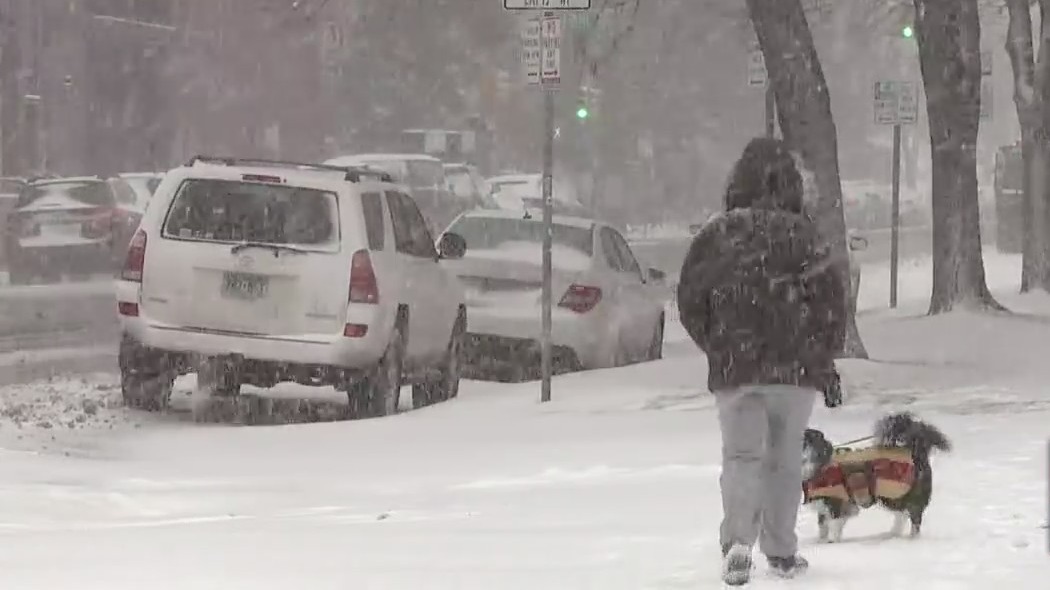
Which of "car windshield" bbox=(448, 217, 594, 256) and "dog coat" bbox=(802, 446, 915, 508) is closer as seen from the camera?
"dog coat" bbox=(802, 446, 915, 508)

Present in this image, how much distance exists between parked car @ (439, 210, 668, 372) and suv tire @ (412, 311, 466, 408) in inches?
35.0

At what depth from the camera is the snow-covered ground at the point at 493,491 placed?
7133 millimetres

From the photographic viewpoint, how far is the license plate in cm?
1232

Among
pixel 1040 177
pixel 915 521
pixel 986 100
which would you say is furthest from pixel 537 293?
pixel 986 100

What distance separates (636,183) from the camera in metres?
57.8

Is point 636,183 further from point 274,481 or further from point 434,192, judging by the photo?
point 274,481

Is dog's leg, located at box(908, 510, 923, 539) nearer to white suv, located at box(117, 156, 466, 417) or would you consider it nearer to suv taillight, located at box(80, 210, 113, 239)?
white suv, located at box(117, 156, 466, 417)

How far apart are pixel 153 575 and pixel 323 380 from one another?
559 centimetres

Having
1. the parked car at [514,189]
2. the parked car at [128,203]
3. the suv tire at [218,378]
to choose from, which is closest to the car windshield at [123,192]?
the parked car at [128,203]

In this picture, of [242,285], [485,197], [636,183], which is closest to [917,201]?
[636,183]

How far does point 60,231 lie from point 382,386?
48.5 feet

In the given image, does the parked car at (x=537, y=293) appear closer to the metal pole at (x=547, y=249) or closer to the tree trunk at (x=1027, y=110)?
the metal pole at (x=547, y=249)

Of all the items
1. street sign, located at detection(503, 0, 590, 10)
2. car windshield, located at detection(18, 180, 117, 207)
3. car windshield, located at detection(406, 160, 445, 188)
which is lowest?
car windshield, located at detection(18, 180, 117, 207)

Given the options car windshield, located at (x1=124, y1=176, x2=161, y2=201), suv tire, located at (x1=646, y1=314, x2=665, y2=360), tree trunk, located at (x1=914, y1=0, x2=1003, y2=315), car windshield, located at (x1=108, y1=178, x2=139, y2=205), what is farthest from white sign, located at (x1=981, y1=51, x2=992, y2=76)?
car windshield, located at (x1=108, y1=178, x2=139, y2=205)
